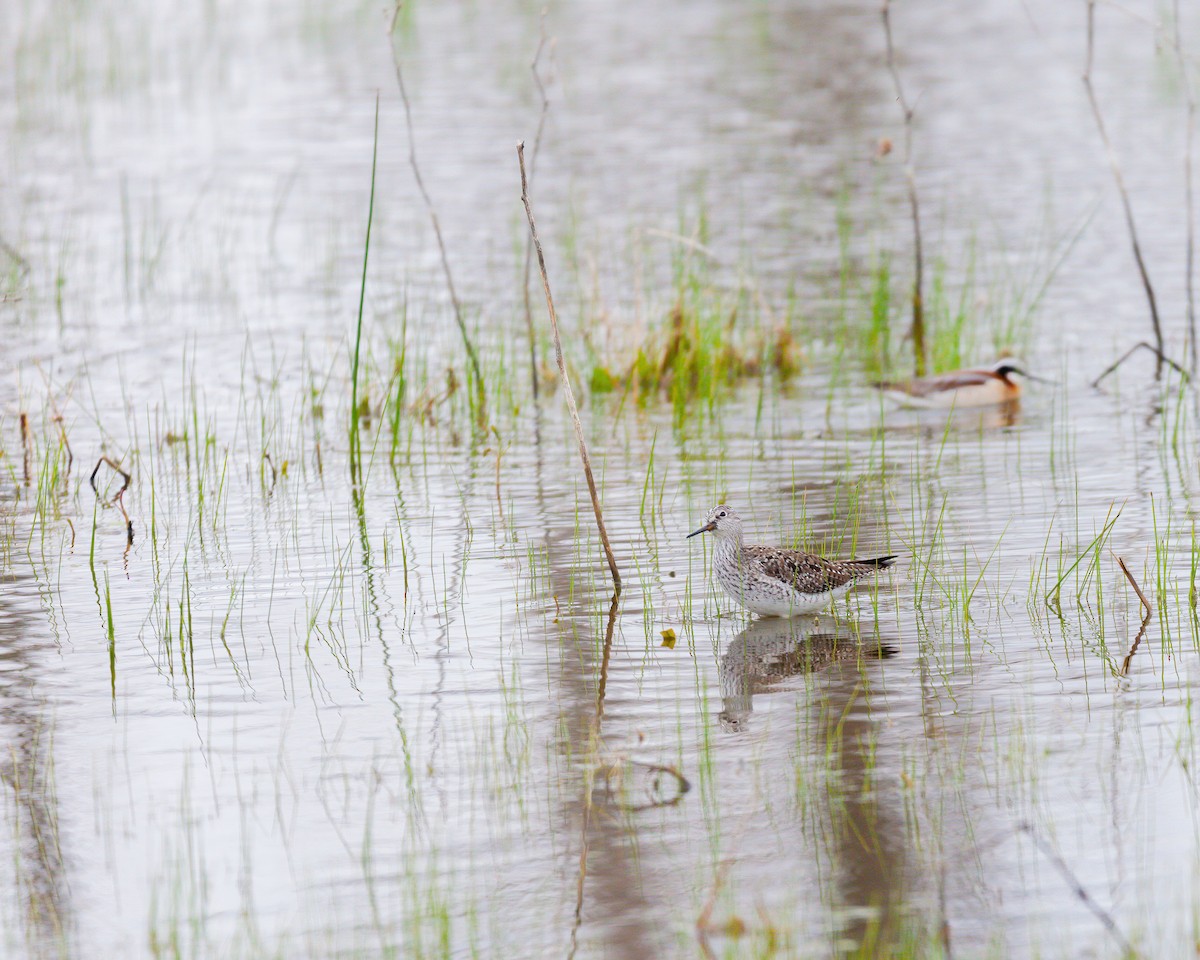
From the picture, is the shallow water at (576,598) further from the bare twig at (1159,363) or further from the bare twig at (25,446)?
the bare twig at (1159,363)

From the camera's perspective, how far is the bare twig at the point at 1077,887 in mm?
4828

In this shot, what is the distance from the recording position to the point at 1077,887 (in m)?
5.18

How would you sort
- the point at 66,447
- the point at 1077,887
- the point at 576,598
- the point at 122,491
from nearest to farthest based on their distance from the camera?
the point at 1077,887
the point at 576,598
the point at 122,491
the point at 66,447

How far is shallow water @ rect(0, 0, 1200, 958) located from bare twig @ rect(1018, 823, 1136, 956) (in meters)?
0.02

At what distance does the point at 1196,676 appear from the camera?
6742mm

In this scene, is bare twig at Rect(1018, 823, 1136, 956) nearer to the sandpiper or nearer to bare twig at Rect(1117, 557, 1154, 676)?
bare twig at Rect(1117, 557, 1154, 676)

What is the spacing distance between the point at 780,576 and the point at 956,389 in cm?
468

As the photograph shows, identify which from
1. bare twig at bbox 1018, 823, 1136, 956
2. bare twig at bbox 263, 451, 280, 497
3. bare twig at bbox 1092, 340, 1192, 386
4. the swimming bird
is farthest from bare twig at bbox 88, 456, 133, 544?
bare twig at bbox 1092, 340, 1192, 386

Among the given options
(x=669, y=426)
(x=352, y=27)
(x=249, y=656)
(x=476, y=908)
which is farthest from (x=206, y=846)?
(x=352, y=27)

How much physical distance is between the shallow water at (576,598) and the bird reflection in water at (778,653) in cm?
3

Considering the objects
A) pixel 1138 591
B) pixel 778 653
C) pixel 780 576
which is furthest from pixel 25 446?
pixel 1138 591

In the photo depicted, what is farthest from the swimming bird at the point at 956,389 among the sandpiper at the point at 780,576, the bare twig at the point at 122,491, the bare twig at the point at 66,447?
the bare twig at the point at 66,447

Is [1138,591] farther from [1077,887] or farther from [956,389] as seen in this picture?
[956,389]

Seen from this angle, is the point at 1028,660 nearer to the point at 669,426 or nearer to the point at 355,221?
the point at 669,426
